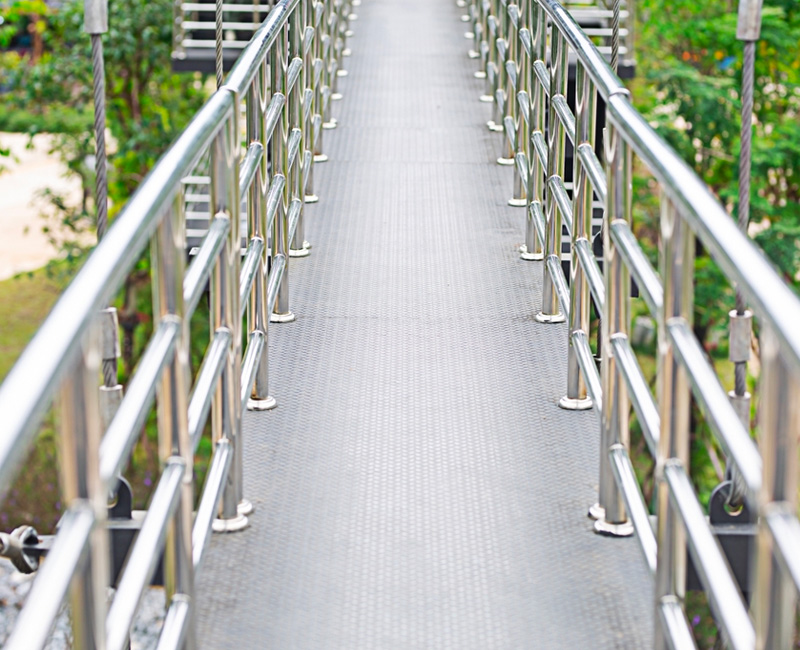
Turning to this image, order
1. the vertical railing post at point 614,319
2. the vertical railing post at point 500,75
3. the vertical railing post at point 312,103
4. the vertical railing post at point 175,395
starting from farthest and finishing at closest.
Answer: the vertical railing post at point 500,75
the vertical railing post at point 312,103
the vertical railing post at point 614,319
the vertical railing post at point 175,395

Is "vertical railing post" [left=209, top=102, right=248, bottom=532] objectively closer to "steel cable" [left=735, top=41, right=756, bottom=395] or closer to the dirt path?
"steel cable" [left=735, top=41, right=756, bottom=395]

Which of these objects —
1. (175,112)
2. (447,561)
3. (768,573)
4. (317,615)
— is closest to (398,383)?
(447,561)

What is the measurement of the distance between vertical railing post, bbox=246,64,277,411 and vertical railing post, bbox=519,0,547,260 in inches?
49.3

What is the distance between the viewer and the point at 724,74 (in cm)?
1355

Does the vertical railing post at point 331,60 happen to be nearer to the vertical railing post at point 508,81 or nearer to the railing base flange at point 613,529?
the vertical railing post at point 508,81

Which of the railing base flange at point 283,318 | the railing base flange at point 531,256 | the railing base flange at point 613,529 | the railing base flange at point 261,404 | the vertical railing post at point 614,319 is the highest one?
the vertical railing post at point 614,319

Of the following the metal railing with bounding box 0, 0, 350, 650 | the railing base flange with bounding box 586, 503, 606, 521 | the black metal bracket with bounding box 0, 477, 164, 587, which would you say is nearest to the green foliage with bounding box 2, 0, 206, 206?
the metal railing with bounding box 0, 0, 350, 650

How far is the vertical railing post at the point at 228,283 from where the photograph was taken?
8.39 ft

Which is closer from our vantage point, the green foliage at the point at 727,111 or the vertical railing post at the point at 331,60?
the vertical railing post at the point at 331,60

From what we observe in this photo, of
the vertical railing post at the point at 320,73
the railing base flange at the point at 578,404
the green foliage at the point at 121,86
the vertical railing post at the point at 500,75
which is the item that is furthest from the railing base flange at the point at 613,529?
the green foliage at the point at 121,86

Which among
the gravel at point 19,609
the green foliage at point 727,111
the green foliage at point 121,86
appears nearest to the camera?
the gravel at point 19,609

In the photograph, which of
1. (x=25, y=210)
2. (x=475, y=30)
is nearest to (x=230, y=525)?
(x=475, y=30)

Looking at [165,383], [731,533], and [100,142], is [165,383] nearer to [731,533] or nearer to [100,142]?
[731,533]

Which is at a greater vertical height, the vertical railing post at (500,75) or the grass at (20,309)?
the vertical railing post at (500,75)
